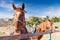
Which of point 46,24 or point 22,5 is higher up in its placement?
point 22,5

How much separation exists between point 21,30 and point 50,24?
3.66 metres

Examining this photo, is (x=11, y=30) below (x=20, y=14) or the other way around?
below

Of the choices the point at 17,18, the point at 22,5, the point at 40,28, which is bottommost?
the point at 40,28

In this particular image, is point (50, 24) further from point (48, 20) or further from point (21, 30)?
point (21, 30)

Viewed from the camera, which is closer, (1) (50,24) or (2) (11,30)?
(2) (11,30)

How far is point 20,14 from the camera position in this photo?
14.2 ft

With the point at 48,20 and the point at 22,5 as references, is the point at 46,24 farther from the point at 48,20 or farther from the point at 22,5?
the point at 22,5

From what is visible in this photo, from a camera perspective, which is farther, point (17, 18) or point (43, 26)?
→ point (43, 26)

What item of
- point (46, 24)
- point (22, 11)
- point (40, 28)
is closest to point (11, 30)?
point (22, 11)

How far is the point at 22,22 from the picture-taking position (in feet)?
14.1

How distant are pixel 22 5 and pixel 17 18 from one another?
0.46m

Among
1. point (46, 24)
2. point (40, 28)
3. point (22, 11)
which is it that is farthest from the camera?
point (46, 24)

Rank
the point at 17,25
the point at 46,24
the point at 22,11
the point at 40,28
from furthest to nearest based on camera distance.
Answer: the point at 46,24, the point at 40,28, the point at 22,11, the point at 17,25

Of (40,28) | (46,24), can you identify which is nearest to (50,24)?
(46,24)
